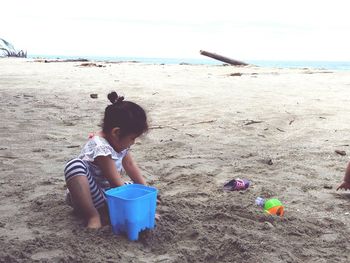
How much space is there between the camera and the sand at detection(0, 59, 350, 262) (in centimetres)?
212

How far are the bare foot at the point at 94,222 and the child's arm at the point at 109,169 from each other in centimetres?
20

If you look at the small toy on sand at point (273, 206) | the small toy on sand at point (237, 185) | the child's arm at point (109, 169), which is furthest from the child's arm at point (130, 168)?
the small toy on sand at point (273, 206)

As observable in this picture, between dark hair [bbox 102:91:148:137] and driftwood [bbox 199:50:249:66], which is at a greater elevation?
driftwood [bbox 199:50:249:66]

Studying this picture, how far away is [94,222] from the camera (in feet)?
7.57

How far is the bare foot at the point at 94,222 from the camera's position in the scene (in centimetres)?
228

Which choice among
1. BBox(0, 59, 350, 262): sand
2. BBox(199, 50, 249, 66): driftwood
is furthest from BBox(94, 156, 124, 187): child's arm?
BBox(199, 50, 249, 66): driftwood

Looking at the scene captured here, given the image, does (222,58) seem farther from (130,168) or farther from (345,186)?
(130,168)

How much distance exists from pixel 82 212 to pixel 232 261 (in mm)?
847

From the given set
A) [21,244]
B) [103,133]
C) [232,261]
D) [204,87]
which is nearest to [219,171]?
[103,133]

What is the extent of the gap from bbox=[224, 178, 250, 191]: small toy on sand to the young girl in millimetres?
887

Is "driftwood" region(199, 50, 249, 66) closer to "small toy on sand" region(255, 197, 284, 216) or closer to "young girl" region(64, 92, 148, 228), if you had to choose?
"small toy on sand" region(255, 197, 284, 216)

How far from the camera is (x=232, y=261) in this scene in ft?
6.64

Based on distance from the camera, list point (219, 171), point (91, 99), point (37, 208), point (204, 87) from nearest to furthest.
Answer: point (37, 208) → point (219, 171) → point (91, 99) → point (204, 87)

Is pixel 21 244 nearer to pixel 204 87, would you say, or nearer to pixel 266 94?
pixel 266 94
